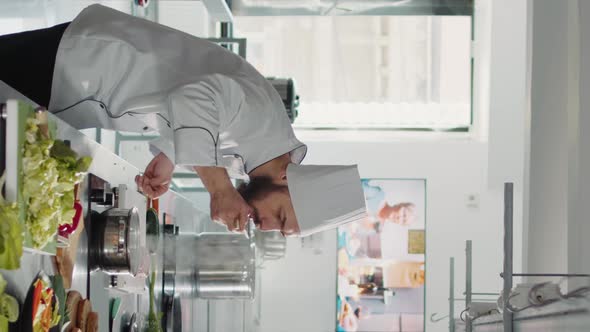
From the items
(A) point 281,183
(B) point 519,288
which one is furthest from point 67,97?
(B) point 519,288

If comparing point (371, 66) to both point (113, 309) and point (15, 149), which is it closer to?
point (113, 309)

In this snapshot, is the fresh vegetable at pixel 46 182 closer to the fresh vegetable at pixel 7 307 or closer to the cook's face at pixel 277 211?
the fresh vegetable at pixel 7 307

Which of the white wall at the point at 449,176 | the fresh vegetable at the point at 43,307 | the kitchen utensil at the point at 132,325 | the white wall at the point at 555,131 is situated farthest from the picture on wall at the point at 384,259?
the fresh vegetable at the point at 43,307

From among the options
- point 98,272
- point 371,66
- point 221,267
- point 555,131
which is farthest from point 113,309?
point 371,66

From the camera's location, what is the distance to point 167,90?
1.81 meters

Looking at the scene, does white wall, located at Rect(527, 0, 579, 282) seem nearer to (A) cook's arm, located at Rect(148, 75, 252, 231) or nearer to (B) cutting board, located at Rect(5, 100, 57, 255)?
(A) cook's arm, located at Rect(148, 75, 252, 231)

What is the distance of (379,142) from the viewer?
769 centimetres

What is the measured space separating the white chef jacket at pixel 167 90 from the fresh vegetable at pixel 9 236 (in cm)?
57

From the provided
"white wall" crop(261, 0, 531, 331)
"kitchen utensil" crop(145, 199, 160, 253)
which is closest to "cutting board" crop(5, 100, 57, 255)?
"kitchen utensil" crop(145, 199, 160, 253)

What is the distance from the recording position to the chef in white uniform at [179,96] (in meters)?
1.74

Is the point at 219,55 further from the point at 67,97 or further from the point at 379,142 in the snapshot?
the point at 379,142

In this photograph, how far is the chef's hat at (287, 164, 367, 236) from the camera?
188 cm

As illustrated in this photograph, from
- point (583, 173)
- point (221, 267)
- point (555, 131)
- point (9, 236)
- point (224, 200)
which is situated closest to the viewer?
point (9, 236)

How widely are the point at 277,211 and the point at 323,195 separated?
96 mm
